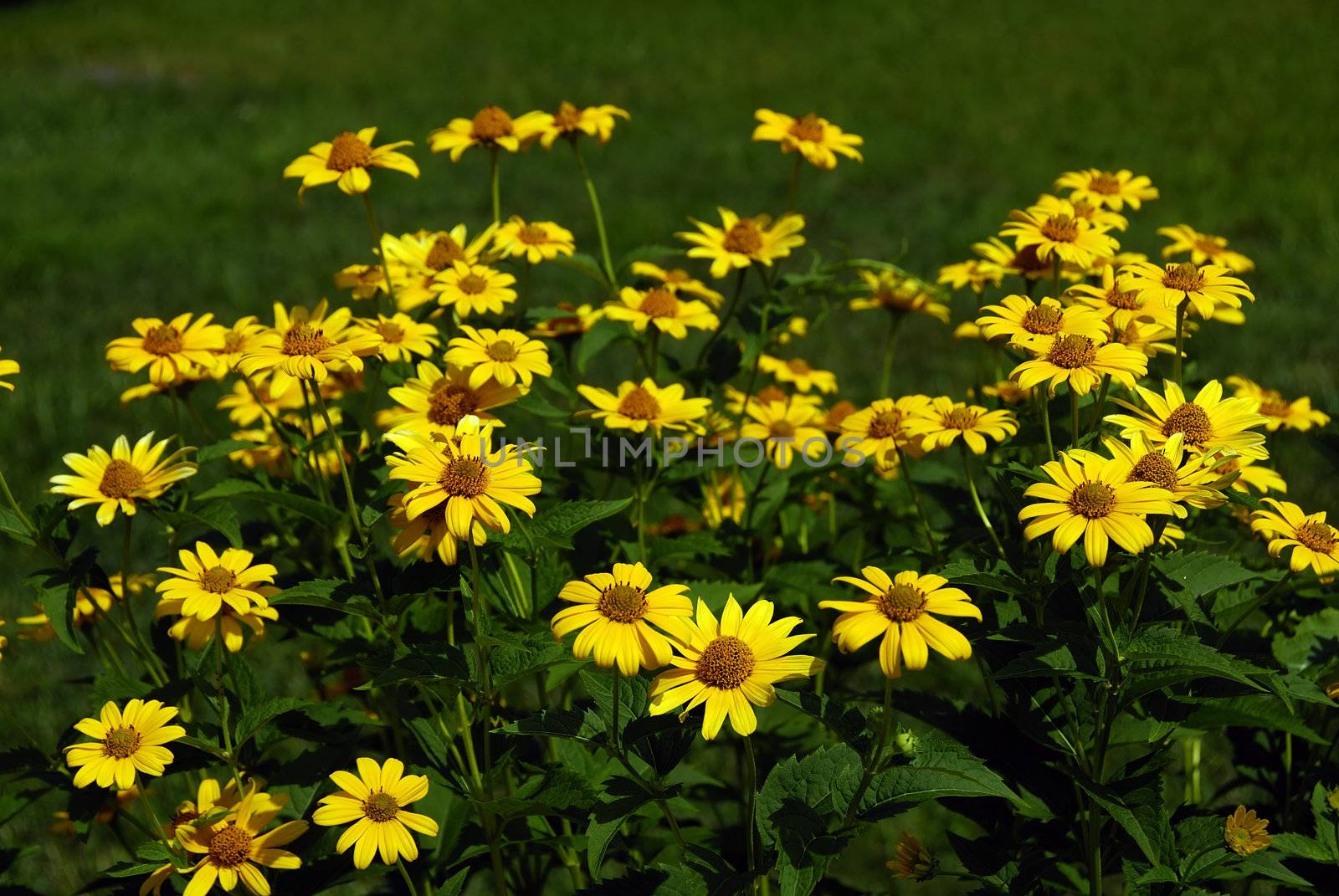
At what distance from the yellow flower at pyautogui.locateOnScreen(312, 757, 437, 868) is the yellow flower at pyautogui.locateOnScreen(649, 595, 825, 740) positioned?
373 mm

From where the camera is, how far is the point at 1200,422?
1599 millimetres

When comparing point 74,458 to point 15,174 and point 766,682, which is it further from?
point 15,174

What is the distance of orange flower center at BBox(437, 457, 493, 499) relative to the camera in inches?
57.5

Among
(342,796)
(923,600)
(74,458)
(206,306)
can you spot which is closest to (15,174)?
(206,306)

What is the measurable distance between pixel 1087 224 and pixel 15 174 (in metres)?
6.86

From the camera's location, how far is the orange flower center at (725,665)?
1.40 metres

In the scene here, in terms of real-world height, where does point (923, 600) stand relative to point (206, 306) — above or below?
above

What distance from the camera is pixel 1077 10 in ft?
34.3

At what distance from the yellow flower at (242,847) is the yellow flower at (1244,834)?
1.23 metres

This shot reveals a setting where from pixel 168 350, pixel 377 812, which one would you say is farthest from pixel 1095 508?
pixel 168 350

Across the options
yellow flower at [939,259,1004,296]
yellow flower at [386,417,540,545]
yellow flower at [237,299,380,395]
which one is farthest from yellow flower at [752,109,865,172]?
yellow flower at [386,417,540,545]

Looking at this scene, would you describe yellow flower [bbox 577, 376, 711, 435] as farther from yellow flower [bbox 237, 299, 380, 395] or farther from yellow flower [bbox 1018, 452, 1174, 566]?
yellow flower [bbox 1018, 452, 1174, 566]

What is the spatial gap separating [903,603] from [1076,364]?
43 cm

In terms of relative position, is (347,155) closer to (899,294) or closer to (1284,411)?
(899,294)
